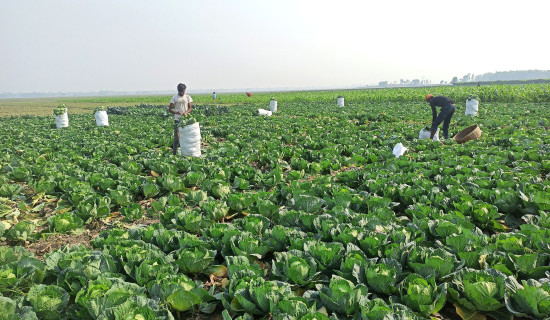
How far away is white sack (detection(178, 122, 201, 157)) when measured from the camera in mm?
8375

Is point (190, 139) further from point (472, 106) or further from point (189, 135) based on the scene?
point (472, 106)

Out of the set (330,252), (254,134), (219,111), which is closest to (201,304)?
(330,252)

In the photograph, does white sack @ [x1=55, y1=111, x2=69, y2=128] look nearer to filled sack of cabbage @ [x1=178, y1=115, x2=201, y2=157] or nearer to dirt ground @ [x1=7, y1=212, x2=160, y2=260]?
filled sack of cabbage @ [x1=178, y1=115, x2=201, y2=157]

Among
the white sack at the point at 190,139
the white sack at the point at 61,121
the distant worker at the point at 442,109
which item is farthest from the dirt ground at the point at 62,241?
the white sack at the point at 61,121

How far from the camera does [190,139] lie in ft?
27.7

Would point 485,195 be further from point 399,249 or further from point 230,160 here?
point 230,160

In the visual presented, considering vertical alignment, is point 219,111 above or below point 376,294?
above

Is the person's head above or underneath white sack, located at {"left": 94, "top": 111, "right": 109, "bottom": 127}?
above

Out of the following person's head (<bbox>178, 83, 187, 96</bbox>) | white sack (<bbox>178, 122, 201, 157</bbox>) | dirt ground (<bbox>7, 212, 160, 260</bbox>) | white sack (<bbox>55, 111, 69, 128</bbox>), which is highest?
person's head (<bbox>178, 83, 187, 96</bbox>)

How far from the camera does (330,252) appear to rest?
2830 mm

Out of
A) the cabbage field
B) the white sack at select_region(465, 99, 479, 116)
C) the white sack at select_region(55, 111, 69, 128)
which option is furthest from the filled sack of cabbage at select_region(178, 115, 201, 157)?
the white sack at select_region(465, 99, 479, 116)

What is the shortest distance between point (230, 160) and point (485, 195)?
534 centimetres

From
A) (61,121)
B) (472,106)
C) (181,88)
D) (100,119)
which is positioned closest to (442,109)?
(181,88)

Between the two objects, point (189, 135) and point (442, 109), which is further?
point (442, 109)
